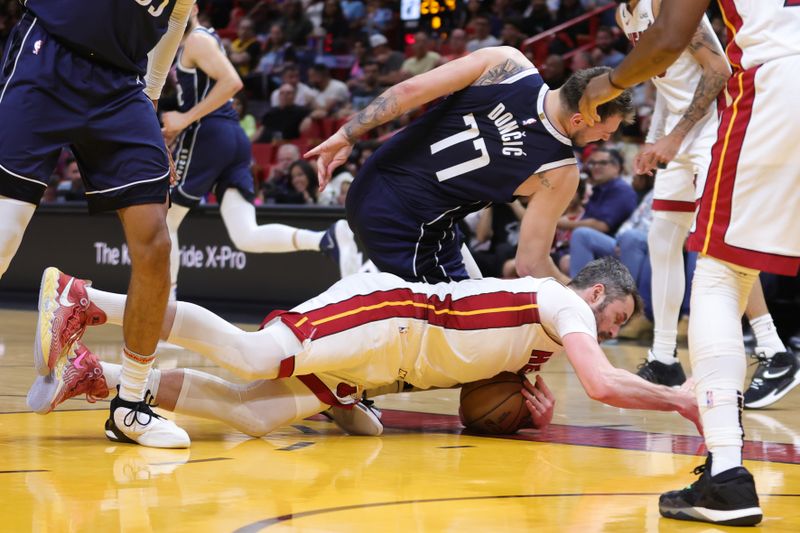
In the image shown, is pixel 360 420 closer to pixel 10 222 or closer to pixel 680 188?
pixel 10 222

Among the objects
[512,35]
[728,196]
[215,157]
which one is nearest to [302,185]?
[215,157]

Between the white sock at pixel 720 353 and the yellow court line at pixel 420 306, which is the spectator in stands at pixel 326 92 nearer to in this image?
the yellow court line at pixel 420 306

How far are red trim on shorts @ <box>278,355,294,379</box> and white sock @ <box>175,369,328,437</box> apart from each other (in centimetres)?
12

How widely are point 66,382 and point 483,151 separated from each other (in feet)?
5.74

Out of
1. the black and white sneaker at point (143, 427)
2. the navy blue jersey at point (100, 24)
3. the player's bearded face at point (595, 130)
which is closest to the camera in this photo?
the navy blue jersey at point (100, 24)

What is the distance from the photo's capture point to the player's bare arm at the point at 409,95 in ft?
14.6

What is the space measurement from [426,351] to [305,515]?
4.41 feet

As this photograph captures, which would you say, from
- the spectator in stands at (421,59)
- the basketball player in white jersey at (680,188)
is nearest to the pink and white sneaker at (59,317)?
the basketball player in white jersey at (680,188)

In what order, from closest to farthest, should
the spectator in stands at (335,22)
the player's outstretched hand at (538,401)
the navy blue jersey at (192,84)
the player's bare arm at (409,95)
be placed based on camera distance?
1. the player's outstretched hand at (538,401)
2. the player's bare arm at (409,95)
3. the navy blue jersey at (192,84)
4. the spectator in stands at (335,22)

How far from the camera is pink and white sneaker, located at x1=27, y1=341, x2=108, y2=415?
3979mm

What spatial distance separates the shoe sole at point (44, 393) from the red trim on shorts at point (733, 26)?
2336 mm

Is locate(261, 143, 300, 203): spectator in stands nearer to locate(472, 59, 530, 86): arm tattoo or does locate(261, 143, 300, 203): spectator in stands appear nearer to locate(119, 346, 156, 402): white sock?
locate(472, 59, 530, 86): arm tattoo

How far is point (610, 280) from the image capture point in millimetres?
4246

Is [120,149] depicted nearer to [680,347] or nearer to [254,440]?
[254,440]
